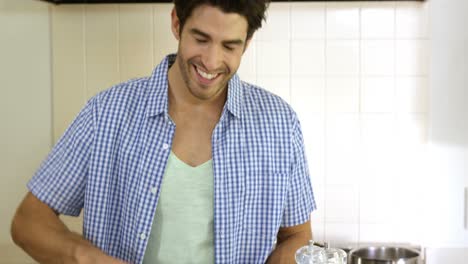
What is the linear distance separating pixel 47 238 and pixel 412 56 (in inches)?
58.5

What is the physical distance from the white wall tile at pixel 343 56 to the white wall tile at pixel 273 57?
0.15 m

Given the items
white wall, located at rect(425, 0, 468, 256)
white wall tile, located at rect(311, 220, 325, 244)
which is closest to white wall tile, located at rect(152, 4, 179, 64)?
white wall tile, located at rect(311, 220, 325, 244)

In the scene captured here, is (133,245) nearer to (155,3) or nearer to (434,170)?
(155,3)

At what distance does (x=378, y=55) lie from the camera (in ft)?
8.11

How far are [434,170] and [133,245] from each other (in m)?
1.31

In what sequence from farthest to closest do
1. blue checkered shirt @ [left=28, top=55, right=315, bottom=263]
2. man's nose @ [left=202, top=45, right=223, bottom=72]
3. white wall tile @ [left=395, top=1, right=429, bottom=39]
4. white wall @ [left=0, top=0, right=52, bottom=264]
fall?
white wall tile @ [left=395, top=1, right=429, bottom=39] → white wall @ [left=0, top=0, right=52, bottom=264] → blue checkered shirt @ [left=28, top=55, right=315, bottom=263] → man's nose @ [left=202, top=45, right=223, bottom=72]

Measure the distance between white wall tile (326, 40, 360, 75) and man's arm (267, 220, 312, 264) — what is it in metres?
0.93

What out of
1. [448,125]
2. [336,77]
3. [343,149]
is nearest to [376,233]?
[343,149]

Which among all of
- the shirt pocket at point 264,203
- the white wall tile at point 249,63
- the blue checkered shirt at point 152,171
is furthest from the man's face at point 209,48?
the white wall tile at point 249,63

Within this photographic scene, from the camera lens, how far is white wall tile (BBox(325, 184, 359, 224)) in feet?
8.22

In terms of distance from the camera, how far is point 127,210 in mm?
1557

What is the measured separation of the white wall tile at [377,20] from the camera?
97.0 inches

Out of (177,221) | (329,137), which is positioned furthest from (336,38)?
(177,221)

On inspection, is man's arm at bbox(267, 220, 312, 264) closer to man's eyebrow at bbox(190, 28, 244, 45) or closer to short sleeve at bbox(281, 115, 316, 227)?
short sleeve at bbox(281, 115, 316, 227)
